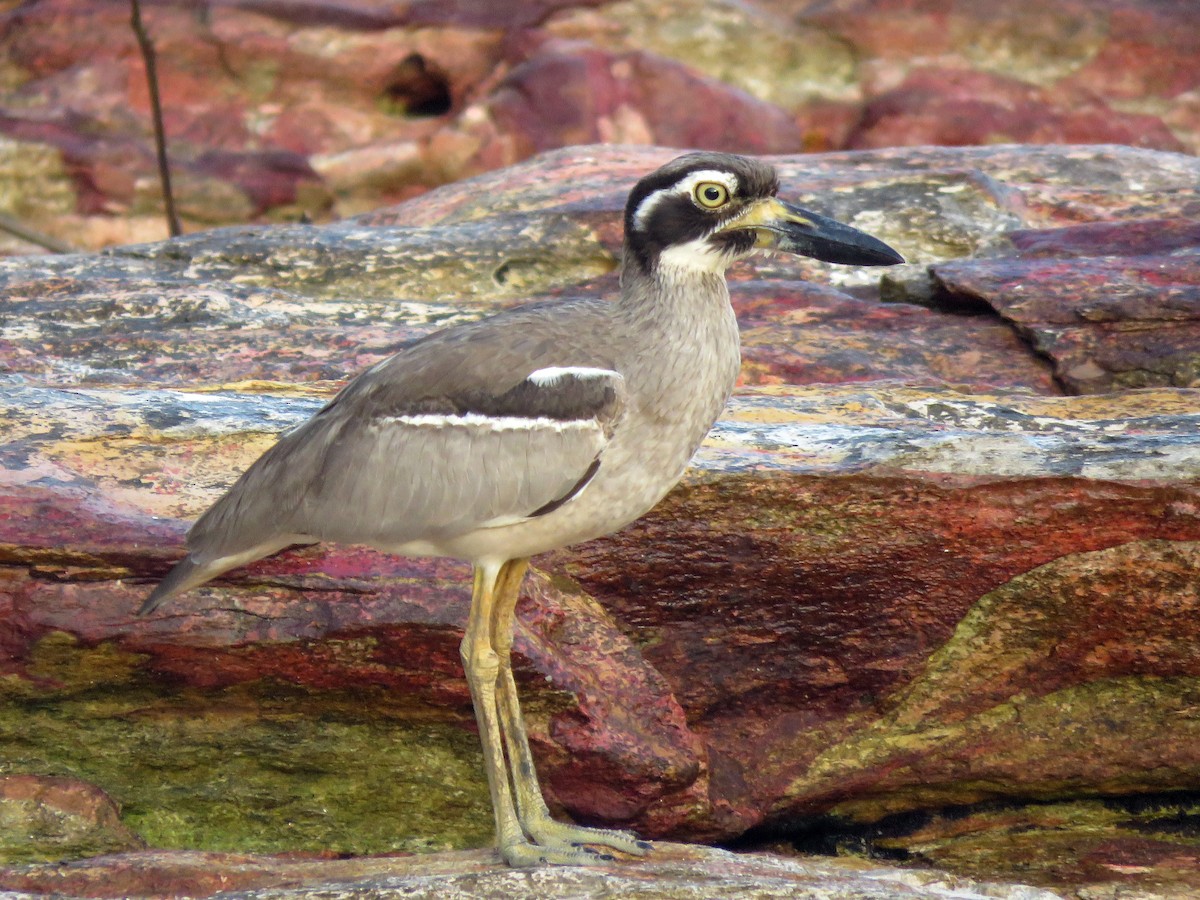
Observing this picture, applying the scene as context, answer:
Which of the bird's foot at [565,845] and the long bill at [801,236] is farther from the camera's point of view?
the long bill at [801,236]

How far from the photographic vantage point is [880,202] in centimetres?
965

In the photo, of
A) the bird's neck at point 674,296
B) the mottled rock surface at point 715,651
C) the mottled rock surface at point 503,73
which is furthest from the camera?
the mottled rock surface at point 503,73

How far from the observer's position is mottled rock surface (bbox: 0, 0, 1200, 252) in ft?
65.6

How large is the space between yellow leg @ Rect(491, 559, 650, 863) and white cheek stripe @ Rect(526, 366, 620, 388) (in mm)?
692

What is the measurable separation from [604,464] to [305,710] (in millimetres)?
1646

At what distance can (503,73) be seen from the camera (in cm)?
2031

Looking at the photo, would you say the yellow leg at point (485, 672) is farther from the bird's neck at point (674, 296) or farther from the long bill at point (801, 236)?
the long bill at point (801, 236)

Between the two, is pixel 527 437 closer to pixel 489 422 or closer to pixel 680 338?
pixel 489 422

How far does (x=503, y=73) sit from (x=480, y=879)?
55.2 feet

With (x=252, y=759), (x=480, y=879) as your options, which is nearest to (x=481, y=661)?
(x=480, y=879)

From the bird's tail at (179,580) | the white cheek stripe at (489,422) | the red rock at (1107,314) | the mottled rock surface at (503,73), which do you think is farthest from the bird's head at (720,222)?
the mottled rock surface at (503,73)

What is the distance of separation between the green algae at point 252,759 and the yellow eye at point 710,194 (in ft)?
6.94

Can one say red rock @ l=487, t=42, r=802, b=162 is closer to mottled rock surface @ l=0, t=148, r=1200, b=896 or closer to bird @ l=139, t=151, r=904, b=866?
mottled rock surface @ l=0, t=148, r=1200, b=896

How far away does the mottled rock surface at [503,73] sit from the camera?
20.0 metres
